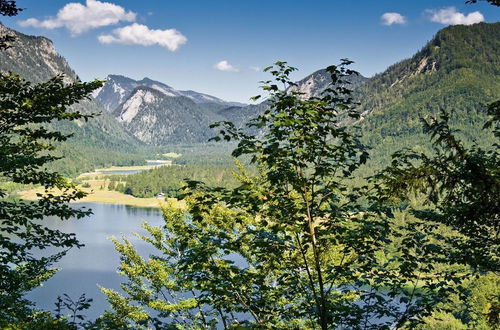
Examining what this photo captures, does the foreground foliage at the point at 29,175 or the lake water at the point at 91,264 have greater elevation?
the foreground foliage at the point at 29,175

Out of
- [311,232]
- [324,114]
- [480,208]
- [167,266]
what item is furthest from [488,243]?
→ [167,266]

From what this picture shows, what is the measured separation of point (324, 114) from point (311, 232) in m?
2.03

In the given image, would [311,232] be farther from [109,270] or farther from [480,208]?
Answer: [109,270]

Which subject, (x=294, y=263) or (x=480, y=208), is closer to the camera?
(x=480, y=208)

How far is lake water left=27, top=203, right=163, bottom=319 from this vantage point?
58.8m

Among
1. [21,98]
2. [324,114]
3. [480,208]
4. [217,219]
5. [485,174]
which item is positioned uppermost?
[21,98]

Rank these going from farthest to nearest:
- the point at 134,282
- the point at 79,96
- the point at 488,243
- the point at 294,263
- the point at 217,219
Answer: the point at 134,282 → the point at 217,219 → the point at 79,96 → the point at 488,243 → the point at 294,263

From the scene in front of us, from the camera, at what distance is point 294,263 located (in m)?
7.36

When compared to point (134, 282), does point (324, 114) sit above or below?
above

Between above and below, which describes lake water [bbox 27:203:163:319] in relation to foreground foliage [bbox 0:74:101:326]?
below

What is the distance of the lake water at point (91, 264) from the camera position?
5878 centimetres

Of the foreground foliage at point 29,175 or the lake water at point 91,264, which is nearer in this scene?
the foreground foliage at point 29,175

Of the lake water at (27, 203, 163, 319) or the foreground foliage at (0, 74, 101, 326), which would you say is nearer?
the foreground foliage at (0, 74, 101, 326)

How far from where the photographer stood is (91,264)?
77438 mm
